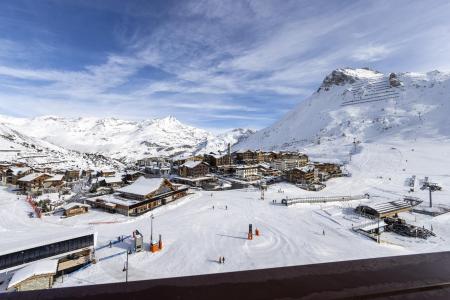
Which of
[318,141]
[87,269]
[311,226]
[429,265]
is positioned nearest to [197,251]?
[87,269]

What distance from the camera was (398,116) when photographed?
445ft

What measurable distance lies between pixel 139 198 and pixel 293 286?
37708 millimetres

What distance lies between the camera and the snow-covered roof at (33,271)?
49.8 feet

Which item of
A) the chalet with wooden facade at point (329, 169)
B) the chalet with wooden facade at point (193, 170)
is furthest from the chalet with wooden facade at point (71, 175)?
the chalet with wooden facade at point (329, 169)

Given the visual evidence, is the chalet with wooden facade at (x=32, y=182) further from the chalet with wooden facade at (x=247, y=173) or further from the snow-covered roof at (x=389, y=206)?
the snow-covered roof at (x=389, y=206)

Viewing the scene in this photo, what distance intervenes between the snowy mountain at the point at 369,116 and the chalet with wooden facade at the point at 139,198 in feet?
250

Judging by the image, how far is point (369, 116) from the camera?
147625 mm

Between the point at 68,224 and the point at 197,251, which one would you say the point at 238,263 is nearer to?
the point at 197,251

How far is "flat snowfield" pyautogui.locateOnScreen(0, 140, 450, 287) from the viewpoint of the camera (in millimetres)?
19531

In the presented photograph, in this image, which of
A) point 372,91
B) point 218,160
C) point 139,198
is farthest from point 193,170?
point 372,91

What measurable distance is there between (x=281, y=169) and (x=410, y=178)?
3150 cm

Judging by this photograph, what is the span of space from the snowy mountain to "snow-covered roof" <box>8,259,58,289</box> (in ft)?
314

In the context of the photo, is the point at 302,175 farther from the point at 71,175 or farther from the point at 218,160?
the point at 71,175

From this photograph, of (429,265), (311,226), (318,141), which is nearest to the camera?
(429,265)
